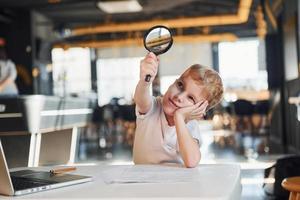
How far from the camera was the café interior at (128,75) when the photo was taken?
386 centimetres

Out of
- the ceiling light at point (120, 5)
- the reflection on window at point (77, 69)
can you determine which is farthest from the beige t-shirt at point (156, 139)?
the reflection on window at point (77, 69)

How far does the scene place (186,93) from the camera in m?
1.34

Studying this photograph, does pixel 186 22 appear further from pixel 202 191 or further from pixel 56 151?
pixel 202 191

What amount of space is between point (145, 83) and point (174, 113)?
130 millimetres

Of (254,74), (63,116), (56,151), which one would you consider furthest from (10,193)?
(254,74)

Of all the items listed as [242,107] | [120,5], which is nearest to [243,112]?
[242,107]

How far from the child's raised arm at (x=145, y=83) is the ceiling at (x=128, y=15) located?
7758mm

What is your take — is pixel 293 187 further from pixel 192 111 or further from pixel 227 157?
pixel 227 157

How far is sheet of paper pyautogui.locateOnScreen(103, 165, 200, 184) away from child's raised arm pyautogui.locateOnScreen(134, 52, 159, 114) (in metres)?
0.26

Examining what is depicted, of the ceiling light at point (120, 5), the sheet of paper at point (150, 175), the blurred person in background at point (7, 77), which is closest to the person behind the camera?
the sheet of paper at point (150, 175)

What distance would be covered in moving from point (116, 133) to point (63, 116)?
5708mm

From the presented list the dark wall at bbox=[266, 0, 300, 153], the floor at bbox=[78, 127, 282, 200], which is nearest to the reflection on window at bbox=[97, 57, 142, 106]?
the floor at bbox=[78, 127, 282, 200]

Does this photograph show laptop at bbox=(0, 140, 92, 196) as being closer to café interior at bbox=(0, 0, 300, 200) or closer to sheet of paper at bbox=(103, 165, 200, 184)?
sheet of paper at bbox=(103, 165, 200, 184)

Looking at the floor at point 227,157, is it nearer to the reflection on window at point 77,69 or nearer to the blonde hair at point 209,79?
the blonde hair at point 209,79
